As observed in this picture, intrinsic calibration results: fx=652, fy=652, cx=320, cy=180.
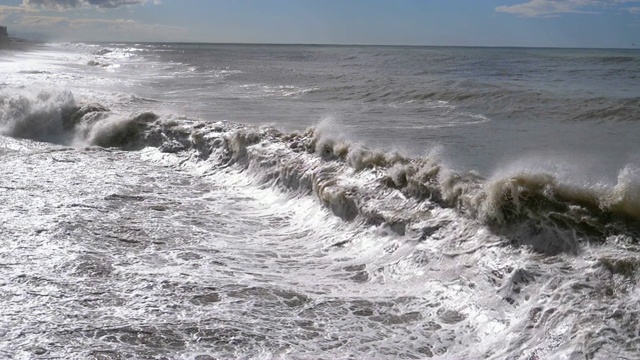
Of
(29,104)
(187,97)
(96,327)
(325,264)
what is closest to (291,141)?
(325,264)

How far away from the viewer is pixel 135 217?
873 cm

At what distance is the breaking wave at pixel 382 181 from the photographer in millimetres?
6230

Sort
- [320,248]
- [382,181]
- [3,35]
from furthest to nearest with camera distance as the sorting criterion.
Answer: [3,35] < [382,181] < [320,248]

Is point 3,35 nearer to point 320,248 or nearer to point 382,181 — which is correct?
point 382,181

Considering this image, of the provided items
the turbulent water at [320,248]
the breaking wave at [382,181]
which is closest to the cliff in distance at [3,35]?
the breaking wave at [382,181]

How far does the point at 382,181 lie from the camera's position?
898cm

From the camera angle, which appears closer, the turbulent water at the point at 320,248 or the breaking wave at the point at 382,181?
Result: the turbulent water at the point at 320,248

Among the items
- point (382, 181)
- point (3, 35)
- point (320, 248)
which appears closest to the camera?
point (320, 248)

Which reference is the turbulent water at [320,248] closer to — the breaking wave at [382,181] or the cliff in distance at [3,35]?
the breaking wave at [382,181]

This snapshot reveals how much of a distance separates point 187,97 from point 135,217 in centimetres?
1650

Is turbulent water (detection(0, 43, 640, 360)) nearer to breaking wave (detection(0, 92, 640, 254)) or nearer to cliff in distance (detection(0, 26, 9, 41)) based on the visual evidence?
breaking wave (detection(0, 92, 640, 254))

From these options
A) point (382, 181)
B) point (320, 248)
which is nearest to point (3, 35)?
point (382, 181)

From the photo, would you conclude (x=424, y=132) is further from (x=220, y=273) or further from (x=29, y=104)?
(x=29, y=104)

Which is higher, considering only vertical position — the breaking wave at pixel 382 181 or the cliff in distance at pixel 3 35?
the cliff in distance at pixel 3 35
